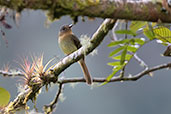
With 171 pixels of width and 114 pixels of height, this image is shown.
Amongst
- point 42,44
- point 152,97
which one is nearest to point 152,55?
point 152,97

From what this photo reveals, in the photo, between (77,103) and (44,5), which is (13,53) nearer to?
(77,103)

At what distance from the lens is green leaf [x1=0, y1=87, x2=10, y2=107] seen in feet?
4.64

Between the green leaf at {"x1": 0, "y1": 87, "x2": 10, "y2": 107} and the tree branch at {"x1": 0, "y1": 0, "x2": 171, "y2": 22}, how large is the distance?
1.87ft

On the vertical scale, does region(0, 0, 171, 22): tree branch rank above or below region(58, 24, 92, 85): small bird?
below

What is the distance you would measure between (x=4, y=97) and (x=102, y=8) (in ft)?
2.33

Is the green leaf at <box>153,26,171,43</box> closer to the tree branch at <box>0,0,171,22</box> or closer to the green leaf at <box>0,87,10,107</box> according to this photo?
the tree branch at <box>0,0,171,22</box>

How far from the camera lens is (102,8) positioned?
3.10ft

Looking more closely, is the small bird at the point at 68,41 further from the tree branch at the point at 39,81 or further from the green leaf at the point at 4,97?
the green leaf at the point at 4,97

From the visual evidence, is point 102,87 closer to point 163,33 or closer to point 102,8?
point 163,33

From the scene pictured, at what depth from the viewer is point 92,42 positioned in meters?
1.40

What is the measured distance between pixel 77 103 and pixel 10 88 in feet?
8.29

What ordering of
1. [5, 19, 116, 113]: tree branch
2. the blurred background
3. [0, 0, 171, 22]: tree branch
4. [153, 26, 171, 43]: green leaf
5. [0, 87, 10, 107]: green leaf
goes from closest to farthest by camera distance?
[0, 0, 171, 22]: tree branch → [153, 26, 171, 43]: green leaf → [0, 87, 10, 107]: green leaf → [5, 19, 116, 113]: tree branch → the blurred background

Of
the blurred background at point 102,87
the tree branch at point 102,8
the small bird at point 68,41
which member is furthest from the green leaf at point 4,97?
the blurred background at point 102,87

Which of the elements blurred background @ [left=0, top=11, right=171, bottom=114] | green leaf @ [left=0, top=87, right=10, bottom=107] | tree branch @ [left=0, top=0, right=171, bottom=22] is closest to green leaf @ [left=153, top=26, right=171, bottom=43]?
tree branch @ [left=0, top=0, right=171, bottom=22]
